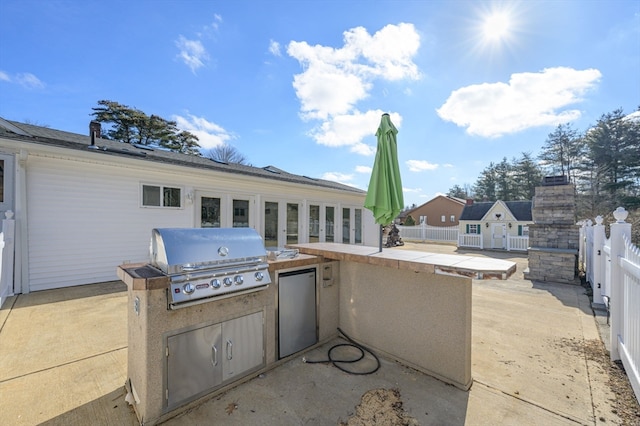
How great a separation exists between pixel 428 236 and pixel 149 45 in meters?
19.0

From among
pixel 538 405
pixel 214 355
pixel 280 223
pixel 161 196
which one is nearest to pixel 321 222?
pixel 280 223

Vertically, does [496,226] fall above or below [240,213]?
below

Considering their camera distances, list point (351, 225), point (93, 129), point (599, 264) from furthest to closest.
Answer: point (351, 225) < point (93, 129) < point (599, 264)

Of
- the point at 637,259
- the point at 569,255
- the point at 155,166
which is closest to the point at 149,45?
the point at 155,166

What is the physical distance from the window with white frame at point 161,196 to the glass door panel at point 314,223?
4.84 meters

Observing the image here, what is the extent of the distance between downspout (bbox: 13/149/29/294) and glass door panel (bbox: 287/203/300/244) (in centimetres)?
660

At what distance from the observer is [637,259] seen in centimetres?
250

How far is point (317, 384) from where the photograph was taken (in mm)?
2570

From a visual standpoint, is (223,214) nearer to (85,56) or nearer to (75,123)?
(85,56)

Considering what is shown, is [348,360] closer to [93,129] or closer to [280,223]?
[280,223]

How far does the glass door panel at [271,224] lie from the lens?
9.20 meters

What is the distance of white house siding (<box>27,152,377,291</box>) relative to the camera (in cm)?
560

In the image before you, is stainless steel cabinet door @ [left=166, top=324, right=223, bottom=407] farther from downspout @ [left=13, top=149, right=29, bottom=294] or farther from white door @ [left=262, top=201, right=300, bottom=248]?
white door @ [left=262, top=201, right=300, bottom=248]

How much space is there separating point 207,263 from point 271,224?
7.23 m
